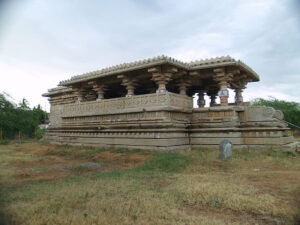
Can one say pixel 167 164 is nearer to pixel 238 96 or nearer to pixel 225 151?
pixel 225 151

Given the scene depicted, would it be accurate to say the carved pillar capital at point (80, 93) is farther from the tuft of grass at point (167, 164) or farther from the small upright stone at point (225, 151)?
the small upright stone at point (225, 151)

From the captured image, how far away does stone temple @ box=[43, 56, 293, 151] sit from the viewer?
10016 millimetres

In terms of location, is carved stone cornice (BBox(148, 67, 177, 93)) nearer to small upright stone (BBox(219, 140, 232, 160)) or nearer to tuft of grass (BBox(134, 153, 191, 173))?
tuft of grass (BBox(134, 153, 191, 173))

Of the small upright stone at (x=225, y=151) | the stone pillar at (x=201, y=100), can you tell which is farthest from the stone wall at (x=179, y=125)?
the stone pillar at (x=201, y=100)

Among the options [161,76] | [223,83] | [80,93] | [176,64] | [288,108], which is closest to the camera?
[176,64]

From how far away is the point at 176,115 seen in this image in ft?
35.4

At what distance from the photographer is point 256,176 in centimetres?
570

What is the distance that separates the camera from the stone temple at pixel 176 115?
32.9ft

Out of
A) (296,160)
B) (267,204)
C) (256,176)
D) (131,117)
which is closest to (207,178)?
(256,176)

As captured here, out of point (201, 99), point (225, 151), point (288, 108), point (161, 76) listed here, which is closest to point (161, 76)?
point (161, 76)

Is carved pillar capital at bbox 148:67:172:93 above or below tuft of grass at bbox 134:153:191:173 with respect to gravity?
above

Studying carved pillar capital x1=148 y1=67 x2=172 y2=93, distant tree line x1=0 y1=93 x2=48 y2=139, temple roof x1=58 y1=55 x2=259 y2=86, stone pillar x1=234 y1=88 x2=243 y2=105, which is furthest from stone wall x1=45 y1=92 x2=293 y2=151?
distant tree line x1=0 y1=93 x2=48 y2=139

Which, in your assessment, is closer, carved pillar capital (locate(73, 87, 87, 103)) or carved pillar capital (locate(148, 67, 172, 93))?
carved pillar capital (locate(148, 67, 172, 93))

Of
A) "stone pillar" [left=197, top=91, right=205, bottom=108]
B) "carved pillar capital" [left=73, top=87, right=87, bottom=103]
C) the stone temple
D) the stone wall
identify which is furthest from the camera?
"carved pillar capital" [left=73, top=87, right=87, bottom=103]
